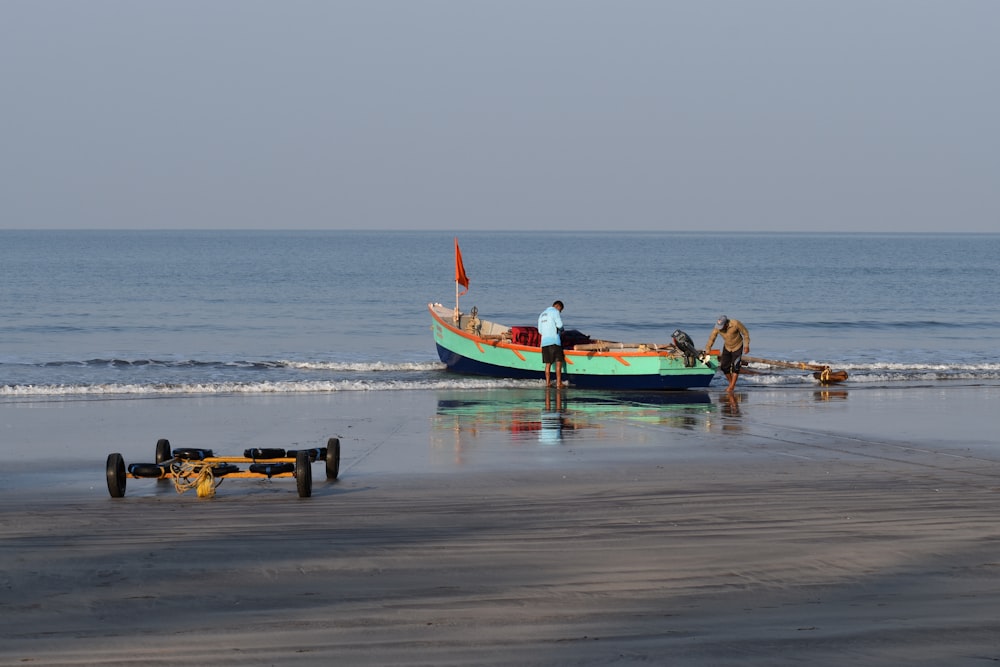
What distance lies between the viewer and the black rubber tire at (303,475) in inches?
403

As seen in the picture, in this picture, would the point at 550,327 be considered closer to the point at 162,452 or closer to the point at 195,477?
the point at 162,452

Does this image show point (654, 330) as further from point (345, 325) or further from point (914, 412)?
point (914, 412)

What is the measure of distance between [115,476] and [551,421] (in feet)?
25.0

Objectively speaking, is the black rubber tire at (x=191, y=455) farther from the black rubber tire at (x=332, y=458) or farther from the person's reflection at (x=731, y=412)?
the person's reflection at (x=731, y=412)

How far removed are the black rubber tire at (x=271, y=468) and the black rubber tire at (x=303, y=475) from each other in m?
0.16

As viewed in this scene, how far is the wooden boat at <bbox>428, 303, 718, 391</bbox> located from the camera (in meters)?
20.7

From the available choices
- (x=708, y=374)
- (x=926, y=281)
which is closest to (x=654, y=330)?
(x=708, y=374)

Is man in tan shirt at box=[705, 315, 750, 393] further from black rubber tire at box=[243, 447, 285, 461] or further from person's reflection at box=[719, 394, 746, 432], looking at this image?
black rubber tire at box=[243, 447, 285, 461]

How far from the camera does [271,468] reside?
34.0 feet

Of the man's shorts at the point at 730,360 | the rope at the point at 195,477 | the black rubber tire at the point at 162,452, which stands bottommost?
the rope at the point at 195,477

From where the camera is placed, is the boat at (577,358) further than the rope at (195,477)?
Yes

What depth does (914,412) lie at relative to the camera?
1788cm

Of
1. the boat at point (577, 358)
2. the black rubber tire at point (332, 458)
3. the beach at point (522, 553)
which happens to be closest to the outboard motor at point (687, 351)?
the boat at point (577, 358)

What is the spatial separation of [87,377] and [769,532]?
62.5ft
